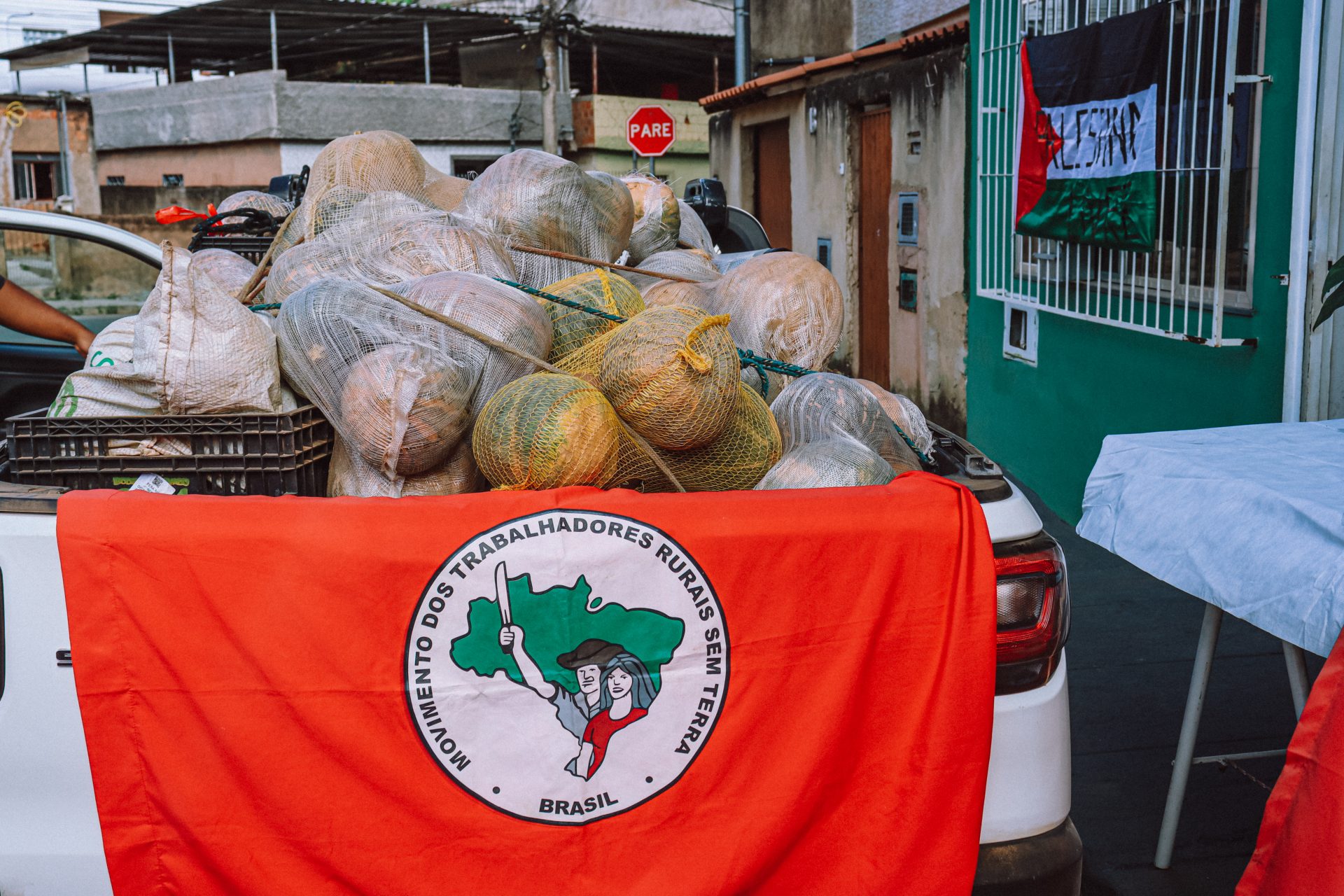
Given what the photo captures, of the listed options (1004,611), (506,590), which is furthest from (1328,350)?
(506,590)

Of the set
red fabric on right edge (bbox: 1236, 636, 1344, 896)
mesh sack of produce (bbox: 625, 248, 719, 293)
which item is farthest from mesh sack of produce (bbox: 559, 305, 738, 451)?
red fabric on right edge (bbox: 1236, 636, 1344, 896)

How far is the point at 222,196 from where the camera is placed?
770 inches

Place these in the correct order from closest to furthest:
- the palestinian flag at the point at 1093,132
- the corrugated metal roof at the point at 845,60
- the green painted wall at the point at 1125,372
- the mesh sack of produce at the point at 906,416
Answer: the mesh sack of produce at the point at 906,416
the green painted wall at the point at 1125,372
the palestinian flag at the point at 1093,132
the corrugated metal roof at the point at 845,60

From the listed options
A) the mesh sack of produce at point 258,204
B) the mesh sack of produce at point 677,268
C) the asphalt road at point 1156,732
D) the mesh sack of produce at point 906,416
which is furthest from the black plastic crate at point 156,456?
the mesh sack of produce at point 258,204

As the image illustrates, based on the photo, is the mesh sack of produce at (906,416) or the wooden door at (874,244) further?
the wooden door at (874,244)

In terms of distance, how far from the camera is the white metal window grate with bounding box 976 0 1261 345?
5.18 metres

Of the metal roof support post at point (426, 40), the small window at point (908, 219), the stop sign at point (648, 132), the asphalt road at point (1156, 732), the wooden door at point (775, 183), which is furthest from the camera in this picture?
the metal roof support post at point (426, 40)

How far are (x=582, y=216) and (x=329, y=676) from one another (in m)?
2.52

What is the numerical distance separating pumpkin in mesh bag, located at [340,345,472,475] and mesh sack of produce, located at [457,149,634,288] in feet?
4.45

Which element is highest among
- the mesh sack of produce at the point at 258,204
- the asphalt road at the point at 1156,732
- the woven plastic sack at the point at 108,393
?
the mesh sack of produce at the point at 258,204

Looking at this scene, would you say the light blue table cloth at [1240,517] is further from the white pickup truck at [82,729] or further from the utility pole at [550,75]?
the utility pole at [550,75]

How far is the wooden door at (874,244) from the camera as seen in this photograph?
10.7 m

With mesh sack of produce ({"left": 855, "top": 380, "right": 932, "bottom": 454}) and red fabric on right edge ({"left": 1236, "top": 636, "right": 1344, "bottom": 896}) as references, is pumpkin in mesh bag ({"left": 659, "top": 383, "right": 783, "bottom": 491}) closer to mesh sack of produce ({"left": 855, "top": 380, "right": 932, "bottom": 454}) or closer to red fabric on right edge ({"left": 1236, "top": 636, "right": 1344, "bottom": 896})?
mesh sack of produce ({"left": 855, "top": 380, "right": 932, "bottom": 454})

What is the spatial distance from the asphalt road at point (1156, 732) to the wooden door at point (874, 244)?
5.38 m
